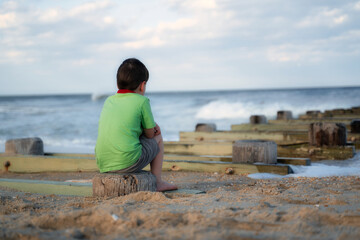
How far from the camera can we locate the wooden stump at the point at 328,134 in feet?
18.1

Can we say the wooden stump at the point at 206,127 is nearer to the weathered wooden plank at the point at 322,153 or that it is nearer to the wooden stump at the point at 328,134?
the weathered wooden plank at the point at 322,153

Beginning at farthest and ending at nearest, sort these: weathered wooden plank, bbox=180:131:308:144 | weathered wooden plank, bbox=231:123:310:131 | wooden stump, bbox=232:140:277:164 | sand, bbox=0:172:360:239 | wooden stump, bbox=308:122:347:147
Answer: weathered wooden plank, bbox=231:123:310:131
weathered wooden plank, bbox=180:131:308:144
wooden stump, bbox=308:122:347:147
wooden stump, bbox=232:140:277:164
sand, bbox=0:172:360:239

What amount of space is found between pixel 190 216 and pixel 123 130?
1.12 metres

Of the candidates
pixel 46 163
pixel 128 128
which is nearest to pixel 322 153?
pixel 128 128

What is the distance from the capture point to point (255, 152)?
4.44 metres

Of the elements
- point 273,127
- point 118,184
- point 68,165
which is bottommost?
point 68,165

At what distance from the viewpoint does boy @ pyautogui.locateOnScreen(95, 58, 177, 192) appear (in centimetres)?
293

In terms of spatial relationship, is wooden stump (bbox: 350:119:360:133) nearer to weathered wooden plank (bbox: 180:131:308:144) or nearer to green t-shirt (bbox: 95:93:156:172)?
weathered wooden plank (bbox: 180:131:308:144)

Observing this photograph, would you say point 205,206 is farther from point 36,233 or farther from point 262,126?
point 262,126

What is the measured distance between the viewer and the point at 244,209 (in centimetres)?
225

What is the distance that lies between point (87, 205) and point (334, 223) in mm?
1600

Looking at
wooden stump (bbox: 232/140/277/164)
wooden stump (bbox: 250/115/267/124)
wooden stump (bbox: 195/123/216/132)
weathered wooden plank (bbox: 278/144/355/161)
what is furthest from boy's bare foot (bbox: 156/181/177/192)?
wooden stump (bbox: 250/115/267/124)

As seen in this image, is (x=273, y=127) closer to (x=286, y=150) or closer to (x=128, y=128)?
(x=286, y=150)

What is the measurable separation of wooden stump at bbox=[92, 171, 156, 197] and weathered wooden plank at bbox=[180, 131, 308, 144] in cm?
379
